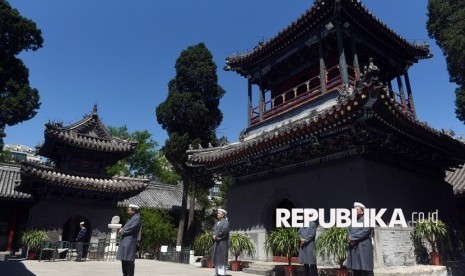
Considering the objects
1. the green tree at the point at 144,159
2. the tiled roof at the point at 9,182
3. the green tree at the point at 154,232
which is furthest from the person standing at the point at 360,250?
the green tree at the point at 144,159

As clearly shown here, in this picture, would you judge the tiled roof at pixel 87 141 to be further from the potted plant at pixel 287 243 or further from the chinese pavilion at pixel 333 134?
the potted plant at pixel 287 243

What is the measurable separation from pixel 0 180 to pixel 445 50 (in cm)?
2801

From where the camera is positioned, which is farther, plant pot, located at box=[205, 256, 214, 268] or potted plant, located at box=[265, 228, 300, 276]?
plant pot, located at box=[205, 256, 214, 268]

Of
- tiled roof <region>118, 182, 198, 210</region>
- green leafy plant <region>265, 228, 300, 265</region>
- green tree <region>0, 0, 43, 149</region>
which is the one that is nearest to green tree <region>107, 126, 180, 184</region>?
tiled roof <region>118, 182, 198, 210</region>

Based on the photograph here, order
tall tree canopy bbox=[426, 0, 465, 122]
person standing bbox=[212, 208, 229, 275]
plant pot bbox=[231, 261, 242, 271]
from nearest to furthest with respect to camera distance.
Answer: person standing bbox=[212, 208, 229, 275] < plant pot bbox=[231, 261, 242, 271] < tall tree canopy bbox=[426, 0, 465, 122]

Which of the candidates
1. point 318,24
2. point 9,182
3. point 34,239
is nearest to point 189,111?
point 34,239

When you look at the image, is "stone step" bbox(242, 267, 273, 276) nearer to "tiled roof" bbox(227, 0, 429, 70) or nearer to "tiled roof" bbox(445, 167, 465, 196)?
"tiled roof" bbox(227, 0, 429, 70)

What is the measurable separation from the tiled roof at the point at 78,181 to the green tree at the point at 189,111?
4241mm

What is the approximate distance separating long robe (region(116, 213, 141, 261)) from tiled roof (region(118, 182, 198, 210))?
2016 cm

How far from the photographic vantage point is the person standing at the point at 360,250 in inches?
277

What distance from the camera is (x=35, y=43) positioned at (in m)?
17.1

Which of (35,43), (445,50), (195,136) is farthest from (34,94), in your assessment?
(445,50)

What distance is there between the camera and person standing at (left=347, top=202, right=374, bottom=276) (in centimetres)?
704

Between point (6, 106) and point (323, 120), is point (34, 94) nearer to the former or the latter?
point (6, 106)
